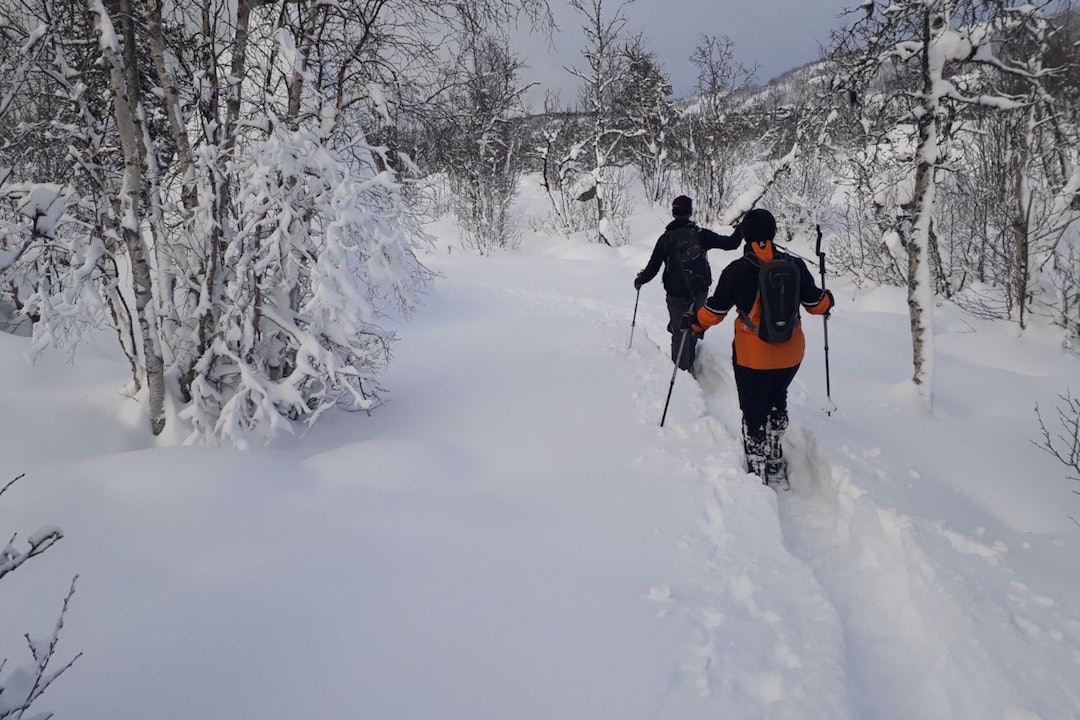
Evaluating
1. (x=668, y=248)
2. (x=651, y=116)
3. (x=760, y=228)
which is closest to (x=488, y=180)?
(x=651, y=116)

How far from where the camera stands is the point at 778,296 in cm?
362

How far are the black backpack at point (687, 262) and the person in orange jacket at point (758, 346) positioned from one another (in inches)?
74.5

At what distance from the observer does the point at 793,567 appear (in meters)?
2.87

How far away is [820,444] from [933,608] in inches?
74.2

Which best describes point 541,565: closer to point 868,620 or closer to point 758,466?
point 868,620

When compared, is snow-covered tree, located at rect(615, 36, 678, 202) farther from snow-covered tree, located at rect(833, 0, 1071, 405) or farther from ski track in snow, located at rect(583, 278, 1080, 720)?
ski track in snow, located at rect(583, 278, 1080, 720)

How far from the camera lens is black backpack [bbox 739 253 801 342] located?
11.9ft

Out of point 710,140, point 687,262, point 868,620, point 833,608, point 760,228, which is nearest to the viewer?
point 833,608

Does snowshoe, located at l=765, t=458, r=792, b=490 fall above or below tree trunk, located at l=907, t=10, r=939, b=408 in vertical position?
below

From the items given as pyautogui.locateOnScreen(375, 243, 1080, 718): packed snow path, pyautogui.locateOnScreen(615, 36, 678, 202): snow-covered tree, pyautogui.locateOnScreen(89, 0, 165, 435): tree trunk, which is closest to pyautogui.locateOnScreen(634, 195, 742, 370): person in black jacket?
pyautogui.locateOnScreen(375, 243, 1080, 718): packed snow path

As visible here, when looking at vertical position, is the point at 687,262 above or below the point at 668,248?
below

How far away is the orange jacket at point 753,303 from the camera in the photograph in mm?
3758

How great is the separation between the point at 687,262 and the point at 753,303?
7.30 ft

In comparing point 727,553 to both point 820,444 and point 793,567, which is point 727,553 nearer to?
point 793,567
